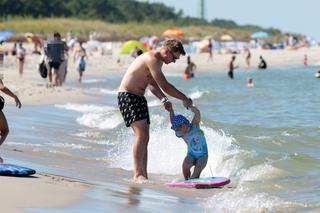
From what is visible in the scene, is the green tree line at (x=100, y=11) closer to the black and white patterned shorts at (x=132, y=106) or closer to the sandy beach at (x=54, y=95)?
the sandy beach at (x=54, y=95)

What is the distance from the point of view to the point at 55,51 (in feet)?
66.3

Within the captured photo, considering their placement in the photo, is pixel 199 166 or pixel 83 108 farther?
pixel 83 108

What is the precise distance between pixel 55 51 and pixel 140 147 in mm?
12419

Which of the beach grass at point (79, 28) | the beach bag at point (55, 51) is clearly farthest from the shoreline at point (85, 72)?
the beach grass at point (79, 28)

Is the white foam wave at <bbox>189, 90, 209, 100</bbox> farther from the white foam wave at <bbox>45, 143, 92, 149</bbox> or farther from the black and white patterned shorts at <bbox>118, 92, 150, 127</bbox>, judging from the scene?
the black and white patterned shorts at <bbox>118, 92, 150, 127</bbox>

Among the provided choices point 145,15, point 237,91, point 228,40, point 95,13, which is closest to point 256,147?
point 237,91

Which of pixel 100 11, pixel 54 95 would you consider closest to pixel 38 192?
pixel 54 95

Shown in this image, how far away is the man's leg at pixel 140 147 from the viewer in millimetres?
8068

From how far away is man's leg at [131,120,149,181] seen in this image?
318 inches

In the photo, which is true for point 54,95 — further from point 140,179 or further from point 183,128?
point 140,179

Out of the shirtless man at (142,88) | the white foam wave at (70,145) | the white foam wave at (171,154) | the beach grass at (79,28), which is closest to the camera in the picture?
the shirtless man at (142,88)

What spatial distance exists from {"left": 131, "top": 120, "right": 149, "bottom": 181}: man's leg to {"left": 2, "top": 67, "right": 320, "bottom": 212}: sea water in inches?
9.4

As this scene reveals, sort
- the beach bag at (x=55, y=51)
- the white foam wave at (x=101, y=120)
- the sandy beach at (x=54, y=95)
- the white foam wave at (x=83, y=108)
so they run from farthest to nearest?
1. the beach bag at (x=55, y=51)
2. the white foam wave at (x=83, y=108)
3. the white foam wave at (x=101, y=120)
4. the sandy beach at (x=54, y=95)

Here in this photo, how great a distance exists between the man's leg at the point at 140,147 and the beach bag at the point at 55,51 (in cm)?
1190
